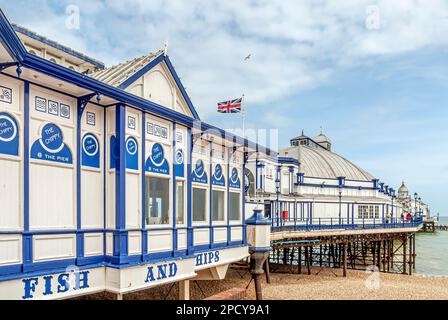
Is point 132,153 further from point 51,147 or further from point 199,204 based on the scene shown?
point 199,204

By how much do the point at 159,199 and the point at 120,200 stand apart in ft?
6.15

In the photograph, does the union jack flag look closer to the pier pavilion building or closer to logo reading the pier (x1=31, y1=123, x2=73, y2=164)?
logo reading the pier (x1=31, y1=123, x2=73, y2=164)

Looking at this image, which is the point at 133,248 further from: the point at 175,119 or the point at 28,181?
the point at 175,119

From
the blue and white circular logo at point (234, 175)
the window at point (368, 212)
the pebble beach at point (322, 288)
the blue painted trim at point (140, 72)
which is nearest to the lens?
the blue painted trim at point (140, 72)

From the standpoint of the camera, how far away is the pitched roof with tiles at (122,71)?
9.72 meters

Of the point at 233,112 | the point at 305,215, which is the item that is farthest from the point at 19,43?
the point at 305,215

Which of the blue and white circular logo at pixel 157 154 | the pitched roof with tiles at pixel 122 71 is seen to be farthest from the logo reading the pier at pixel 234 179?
the pitched roof with tiles at pixel 122 71

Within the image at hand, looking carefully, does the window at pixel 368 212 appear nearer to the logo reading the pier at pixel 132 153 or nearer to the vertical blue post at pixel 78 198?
the logo reading the pier at pixel 132 153

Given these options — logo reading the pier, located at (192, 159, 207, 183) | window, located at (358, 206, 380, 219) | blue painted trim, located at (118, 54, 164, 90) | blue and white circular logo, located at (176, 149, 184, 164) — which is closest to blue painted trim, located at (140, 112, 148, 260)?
blue painted trim, located at (118, 54, 164, 90)

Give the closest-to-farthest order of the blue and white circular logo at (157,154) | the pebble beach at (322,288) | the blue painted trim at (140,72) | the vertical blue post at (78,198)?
the vertical blue post at (78,198) < the blue painted trim at (140,72) < the blue and white circular logo at (157,154) < the pebble beach at (322,288)

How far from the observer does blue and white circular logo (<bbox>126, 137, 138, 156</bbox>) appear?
9.15 metres

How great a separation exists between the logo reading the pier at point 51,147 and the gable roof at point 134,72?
78.6 inches

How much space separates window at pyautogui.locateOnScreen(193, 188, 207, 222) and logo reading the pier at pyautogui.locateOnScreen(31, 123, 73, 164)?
481 centimetres

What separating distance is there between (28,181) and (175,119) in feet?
14.1
